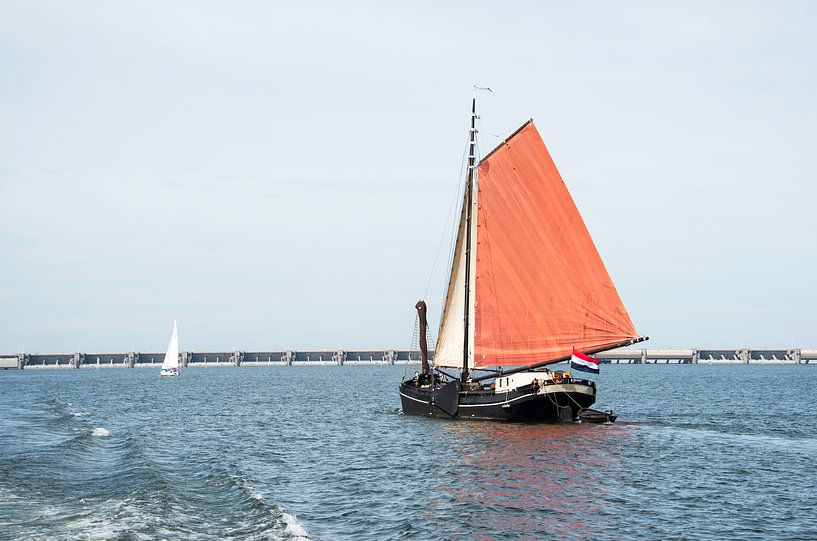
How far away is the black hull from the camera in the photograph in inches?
2291

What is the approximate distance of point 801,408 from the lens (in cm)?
8238

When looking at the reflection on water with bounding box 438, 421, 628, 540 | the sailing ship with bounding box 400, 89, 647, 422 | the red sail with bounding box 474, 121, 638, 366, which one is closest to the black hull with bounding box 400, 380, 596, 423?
the sailing ship with bounding box 400, 89, 647, 422

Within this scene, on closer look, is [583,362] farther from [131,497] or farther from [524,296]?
[131,497]

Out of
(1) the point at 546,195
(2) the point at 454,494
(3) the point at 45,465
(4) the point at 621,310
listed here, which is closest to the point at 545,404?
(4) the point at 621,310

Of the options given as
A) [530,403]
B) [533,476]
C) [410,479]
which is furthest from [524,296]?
[410,479]

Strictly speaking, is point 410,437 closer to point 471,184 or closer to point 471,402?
point 471,402

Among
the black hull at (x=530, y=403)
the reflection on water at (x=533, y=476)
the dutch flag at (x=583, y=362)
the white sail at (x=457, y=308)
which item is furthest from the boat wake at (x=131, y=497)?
the dutch flag at (x=583, y=362)

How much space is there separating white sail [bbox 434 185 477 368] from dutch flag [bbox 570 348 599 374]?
8.69m

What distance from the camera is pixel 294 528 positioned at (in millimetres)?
31469

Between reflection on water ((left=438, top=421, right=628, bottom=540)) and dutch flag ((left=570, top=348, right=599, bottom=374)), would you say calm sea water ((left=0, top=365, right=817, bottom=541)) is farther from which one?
dutch flag ((left=570, top=348, right=599, bottom=374))

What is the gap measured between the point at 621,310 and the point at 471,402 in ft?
39.1

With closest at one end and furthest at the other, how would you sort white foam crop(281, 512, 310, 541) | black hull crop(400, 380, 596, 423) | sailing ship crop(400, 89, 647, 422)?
white foam crop(281, 512, 310, 541) < black hull crop(400, 380, 596, 423) < sailing ship crop(400, 89, 647, 422)

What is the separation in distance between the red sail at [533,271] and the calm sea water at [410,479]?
247 inches

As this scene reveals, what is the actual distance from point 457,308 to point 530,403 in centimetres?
1074
